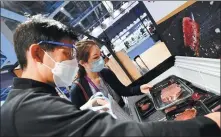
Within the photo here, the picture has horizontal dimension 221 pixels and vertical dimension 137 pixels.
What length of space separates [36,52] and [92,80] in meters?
1.27

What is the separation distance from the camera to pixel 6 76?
151 inches

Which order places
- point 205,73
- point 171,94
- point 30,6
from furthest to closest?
1. point 30,6
2. point 171,94
3. point 205,73

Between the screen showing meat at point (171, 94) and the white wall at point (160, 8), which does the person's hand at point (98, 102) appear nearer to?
the screen showing meat at point (171, 94)

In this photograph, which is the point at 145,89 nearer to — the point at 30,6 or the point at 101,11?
the point at 30,6

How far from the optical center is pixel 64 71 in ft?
4.50

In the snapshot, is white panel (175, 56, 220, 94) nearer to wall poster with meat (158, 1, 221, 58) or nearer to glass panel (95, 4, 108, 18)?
wall poster with meat (158, 1, 221, 58)

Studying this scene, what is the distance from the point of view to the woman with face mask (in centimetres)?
224

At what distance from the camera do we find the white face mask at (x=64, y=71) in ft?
4.18

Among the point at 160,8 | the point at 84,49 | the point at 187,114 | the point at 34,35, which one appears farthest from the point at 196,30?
the point at 34,35

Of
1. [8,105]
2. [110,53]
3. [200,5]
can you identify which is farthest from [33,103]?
[110,53]

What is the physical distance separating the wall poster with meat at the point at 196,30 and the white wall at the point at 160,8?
0.25 feet

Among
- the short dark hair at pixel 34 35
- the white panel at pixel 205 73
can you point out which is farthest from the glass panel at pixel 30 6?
the white panel at pixel 205 73

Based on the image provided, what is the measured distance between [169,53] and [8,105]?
2.15 m

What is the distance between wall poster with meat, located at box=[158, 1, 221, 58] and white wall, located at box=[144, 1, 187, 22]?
75 mm
